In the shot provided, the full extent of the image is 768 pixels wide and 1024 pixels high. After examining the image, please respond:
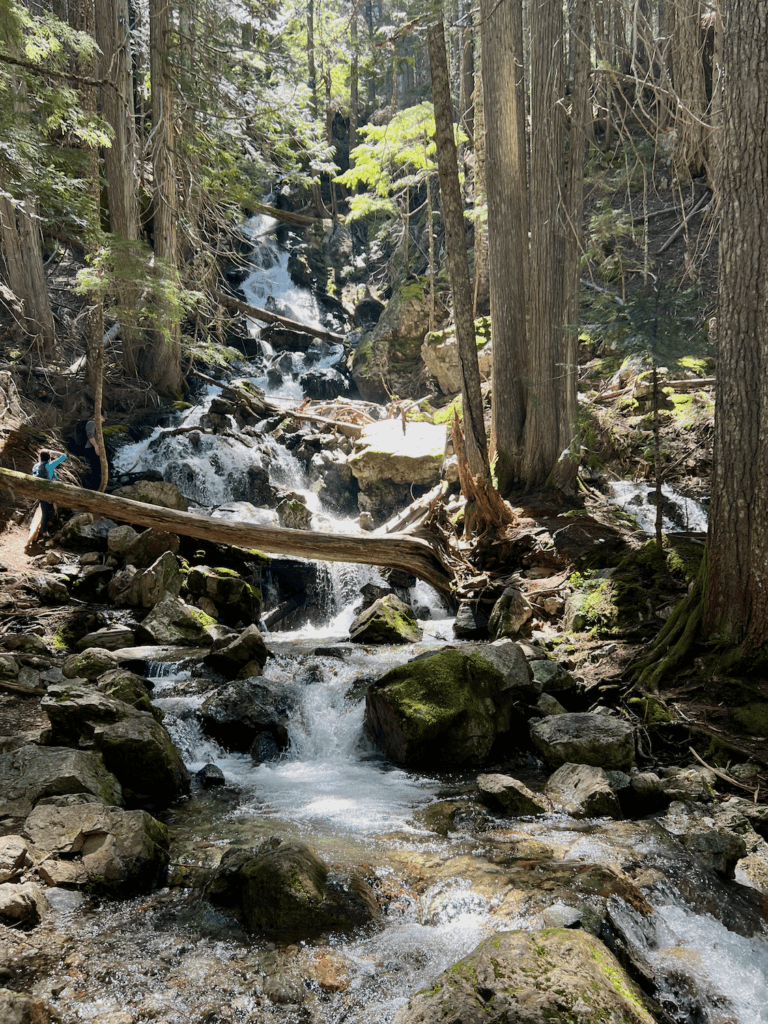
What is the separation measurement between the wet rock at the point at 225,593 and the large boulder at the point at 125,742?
4208 mm

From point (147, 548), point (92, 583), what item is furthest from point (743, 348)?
point (92, 583)

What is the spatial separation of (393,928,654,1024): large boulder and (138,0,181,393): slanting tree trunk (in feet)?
32.1

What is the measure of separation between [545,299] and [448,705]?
6364mm

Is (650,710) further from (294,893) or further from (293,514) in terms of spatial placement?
(293,514)

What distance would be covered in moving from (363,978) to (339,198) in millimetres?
30456

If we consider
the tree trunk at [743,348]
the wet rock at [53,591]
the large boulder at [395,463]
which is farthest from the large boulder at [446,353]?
the tree trunk at [743,348]

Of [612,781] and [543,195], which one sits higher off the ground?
[543,195]

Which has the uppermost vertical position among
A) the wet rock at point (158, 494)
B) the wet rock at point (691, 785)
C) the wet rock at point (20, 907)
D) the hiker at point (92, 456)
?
the hiker at point (92, 456)

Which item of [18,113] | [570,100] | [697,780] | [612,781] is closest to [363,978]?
[612,781]

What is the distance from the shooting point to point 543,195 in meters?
9.49

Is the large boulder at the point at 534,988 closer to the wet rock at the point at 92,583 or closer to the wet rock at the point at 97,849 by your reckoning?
the wet rock at the point at 97,849

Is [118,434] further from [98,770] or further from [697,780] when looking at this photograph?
[697,780]

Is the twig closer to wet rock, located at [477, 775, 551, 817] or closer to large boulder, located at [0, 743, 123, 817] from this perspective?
wet rock, located at [477, 775, 551, 817]

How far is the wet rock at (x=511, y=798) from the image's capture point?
14.1 feet
